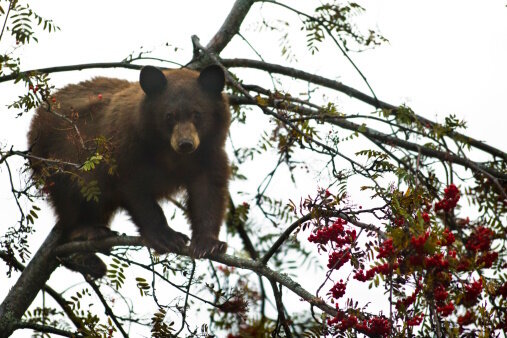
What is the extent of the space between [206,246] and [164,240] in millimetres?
386

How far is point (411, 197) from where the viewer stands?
3.83 metres

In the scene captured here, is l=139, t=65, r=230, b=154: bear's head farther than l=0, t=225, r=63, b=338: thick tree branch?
Yes

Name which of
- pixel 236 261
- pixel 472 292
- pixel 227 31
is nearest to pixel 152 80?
pixel 227 31

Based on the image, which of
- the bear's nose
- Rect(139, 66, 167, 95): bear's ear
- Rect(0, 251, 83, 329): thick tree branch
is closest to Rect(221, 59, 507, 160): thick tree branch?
Rect(139, 66, 167, 95): bear's ear

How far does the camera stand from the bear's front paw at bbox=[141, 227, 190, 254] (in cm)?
634

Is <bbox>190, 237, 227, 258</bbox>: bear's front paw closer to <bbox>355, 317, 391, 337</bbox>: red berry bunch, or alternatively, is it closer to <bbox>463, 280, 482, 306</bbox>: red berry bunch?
<bbox>355, 317, 391, 337</bbox>: red berry bunch

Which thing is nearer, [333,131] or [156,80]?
[333,131]

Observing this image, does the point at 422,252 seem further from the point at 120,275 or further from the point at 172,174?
the point at 172,174

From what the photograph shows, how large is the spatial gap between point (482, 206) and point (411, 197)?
1958 mm

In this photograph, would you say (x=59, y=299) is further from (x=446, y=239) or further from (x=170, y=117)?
(x=446, y=239)

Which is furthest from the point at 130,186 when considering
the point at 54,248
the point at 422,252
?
the point at 422,252

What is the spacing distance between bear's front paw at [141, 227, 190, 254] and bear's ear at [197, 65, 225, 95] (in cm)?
145

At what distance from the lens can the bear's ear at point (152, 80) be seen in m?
6.75

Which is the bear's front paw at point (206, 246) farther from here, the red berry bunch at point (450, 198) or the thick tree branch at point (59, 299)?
the red berry bunch at point (450, 198)
